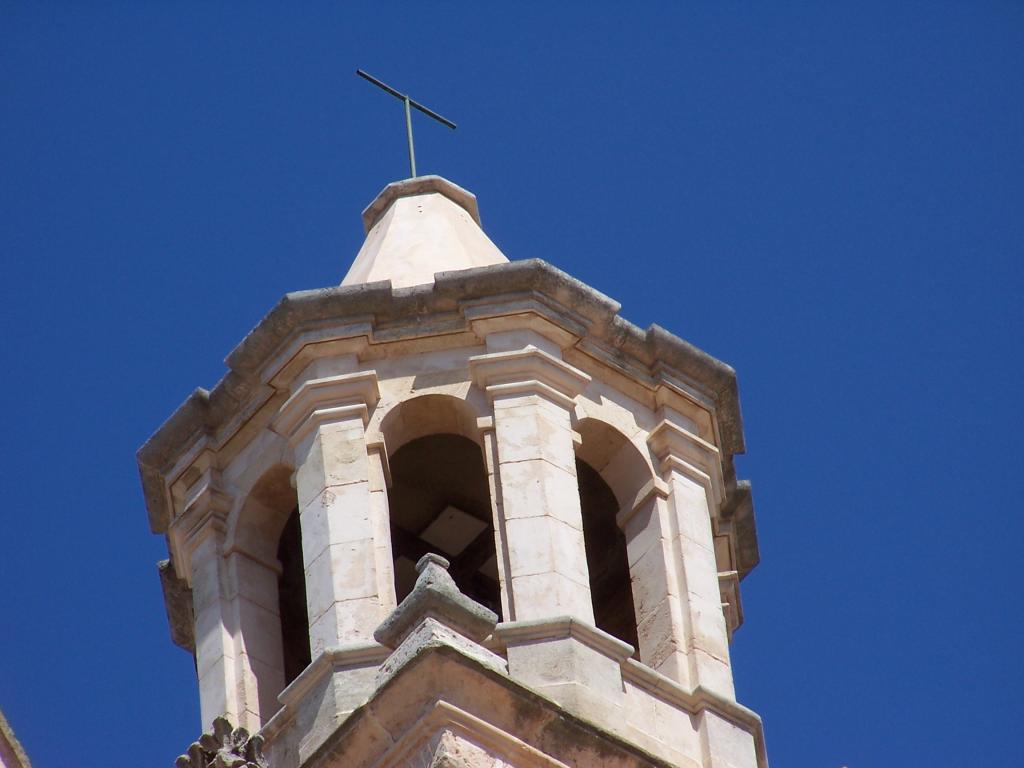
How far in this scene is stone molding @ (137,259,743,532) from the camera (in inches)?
1118

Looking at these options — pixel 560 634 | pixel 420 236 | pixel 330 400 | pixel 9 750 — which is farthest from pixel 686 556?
pixel 9 750

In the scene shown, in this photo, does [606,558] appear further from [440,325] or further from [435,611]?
[435,611]

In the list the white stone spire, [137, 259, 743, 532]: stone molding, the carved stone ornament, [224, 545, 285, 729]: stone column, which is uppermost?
the white stone spire

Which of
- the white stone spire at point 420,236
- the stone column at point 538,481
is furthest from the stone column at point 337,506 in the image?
the white stone spire at point 420,236

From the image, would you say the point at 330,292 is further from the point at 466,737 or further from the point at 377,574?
the point at 466,737

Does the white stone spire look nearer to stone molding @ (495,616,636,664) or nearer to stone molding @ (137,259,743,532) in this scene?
stone molding @ (137,259,743,532)

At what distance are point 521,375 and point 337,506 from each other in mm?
1739

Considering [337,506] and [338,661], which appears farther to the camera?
[337,506]

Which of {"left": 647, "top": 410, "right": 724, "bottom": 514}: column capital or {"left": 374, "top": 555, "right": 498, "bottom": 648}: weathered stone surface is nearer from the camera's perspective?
{"left": 374, "top": 555, "right": 498, "bottom": 648}: weathered stone surface

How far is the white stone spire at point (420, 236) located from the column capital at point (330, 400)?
104 centimetres

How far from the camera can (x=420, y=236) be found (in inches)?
1203

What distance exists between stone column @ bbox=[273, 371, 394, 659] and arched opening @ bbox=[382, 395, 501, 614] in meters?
1.77

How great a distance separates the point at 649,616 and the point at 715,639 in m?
0.51

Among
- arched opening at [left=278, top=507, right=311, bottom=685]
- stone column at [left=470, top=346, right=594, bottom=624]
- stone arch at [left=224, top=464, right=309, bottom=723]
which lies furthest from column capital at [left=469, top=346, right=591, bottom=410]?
arched opening at [left=278, top=507, right=311, bottom=685]
